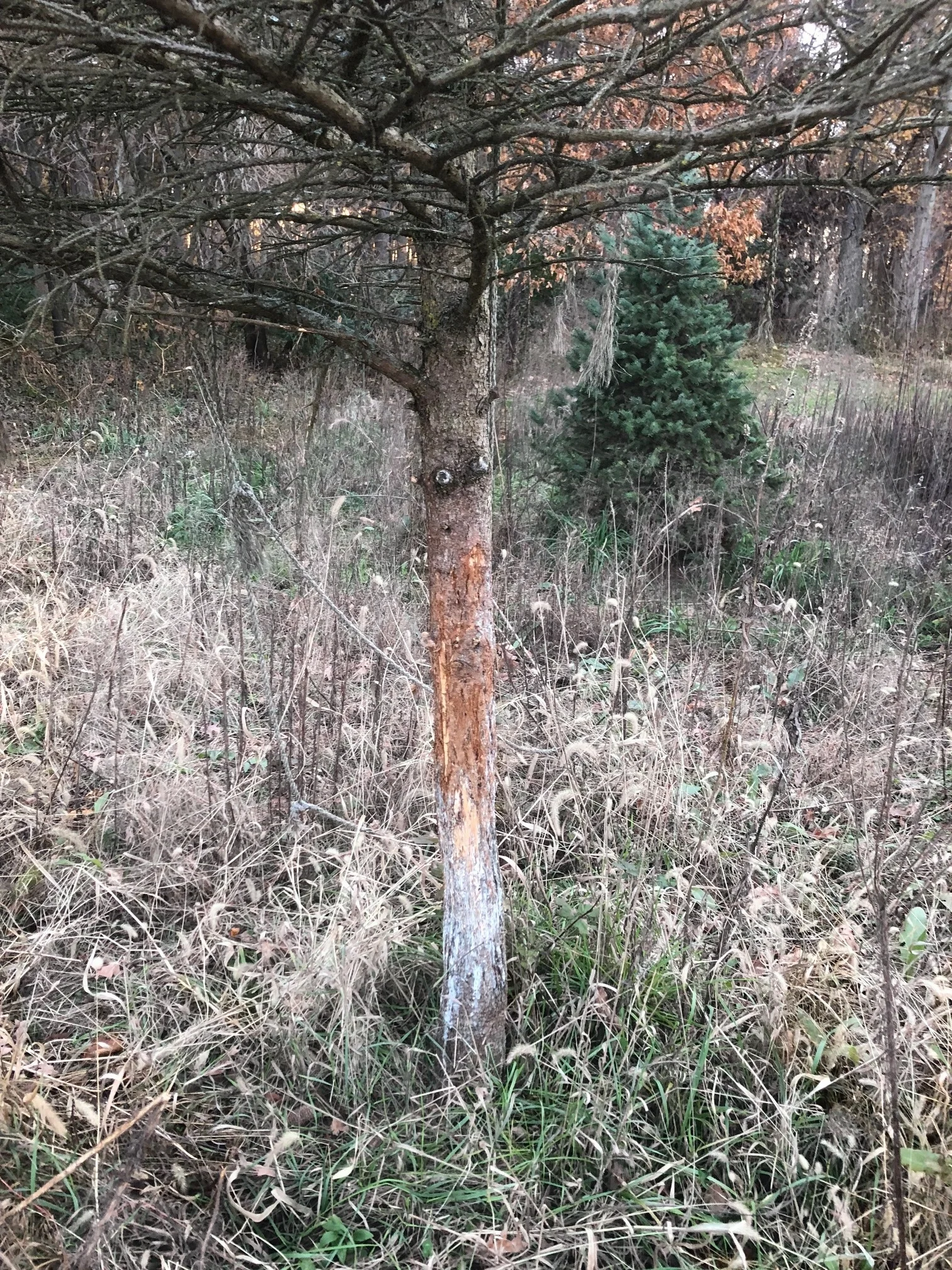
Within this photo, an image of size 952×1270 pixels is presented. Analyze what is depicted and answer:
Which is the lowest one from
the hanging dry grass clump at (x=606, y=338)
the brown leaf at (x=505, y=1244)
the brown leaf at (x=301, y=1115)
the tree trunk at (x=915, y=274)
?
the brown leaf at (x=505, y=1244)

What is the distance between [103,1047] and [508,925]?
1.15 meters

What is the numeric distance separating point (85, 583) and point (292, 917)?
286 cm

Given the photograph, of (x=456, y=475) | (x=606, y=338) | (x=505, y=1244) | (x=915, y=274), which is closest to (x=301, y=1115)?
(x=505, y=1244)

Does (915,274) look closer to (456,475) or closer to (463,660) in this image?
(456,475)

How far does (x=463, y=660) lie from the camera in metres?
1.96

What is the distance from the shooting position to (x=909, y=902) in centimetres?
263

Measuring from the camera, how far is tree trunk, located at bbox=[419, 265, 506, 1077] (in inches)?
72.7

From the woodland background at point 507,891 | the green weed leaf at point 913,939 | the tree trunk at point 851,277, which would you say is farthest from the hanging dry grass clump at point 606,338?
the tree trunk at point 851,277

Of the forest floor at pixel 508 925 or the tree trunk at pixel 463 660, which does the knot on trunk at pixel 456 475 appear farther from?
the forest floor at pixel 508 925

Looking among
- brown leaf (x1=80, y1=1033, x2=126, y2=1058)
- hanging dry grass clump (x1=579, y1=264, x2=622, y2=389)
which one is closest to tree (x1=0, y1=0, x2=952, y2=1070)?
brown leaf (x1=80, y1=1033, x2=126, y2=1058)

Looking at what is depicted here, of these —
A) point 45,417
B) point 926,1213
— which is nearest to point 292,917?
point 926,1213

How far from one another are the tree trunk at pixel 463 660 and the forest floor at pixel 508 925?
7.9 inches

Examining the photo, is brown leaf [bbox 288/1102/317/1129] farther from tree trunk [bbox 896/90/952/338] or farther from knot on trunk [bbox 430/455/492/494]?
tree trunk [bbox 896/90/952/338]

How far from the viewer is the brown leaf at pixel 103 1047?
2209 millimetres
